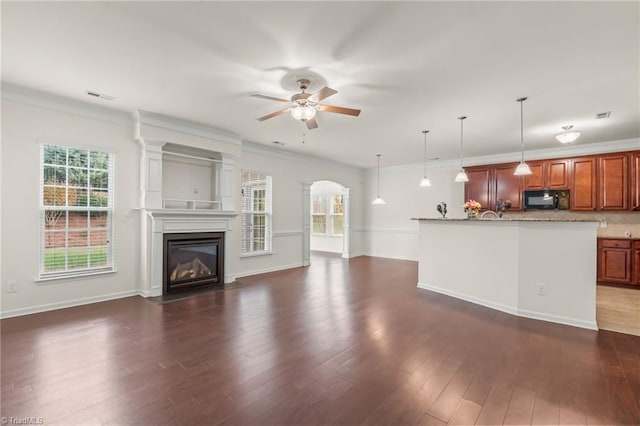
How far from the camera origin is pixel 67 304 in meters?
4.05

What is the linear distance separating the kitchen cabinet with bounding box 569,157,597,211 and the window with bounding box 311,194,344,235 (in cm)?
618

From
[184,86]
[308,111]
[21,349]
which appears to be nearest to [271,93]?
[308,111]

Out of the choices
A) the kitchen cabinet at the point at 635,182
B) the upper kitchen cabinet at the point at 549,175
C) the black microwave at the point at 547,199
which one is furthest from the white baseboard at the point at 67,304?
the kitchen cabinet at the point at 635,182

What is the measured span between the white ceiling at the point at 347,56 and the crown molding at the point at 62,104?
287 mm

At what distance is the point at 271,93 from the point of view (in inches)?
145

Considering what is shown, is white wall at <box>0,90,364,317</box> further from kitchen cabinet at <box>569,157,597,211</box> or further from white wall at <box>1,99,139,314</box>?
kitchen cabinet at <box>569,157,597,211</box>

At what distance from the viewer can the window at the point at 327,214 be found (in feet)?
34.4

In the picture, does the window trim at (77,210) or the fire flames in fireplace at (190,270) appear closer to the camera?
the window trim at (77,210)

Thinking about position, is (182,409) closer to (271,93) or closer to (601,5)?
(271,93)

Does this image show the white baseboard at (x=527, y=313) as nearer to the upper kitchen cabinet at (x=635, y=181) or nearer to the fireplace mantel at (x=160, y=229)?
the upper kitchen cabinet at (x=635, y=181)

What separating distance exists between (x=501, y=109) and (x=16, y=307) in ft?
22.8

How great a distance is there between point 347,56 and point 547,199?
19.4ft

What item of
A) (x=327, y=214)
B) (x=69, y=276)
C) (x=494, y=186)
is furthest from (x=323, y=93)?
(x=327, y=214)

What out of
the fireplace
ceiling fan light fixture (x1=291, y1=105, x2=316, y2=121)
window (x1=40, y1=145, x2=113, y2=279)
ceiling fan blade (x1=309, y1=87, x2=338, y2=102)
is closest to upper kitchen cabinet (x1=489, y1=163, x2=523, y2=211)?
ceiling fan blade (x1=309, y1=87, x2=338, y2=102)
